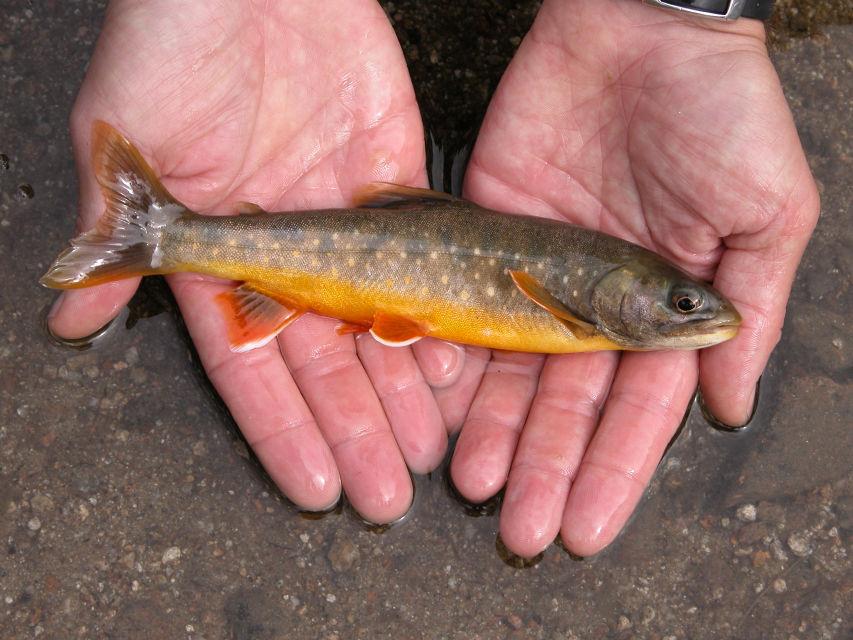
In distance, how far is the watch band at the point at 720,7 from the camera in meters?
4.96

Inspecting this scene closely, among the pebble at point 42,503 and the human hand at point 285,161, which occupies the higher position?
the human hand at point 285,161

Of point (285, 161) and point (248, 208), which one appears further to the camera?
point (285, 161)

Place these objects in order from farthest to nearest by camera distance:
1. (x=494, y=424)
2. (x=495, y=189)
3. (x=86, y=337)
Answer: (x=495, y=189) → (x=86, y=337) → (x=494, y=424)

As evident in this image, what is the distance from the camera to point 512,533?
4.63 metres

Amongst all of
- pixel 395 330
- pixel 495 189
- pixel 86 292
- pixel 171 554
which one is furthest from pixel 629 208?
pixel 171 554

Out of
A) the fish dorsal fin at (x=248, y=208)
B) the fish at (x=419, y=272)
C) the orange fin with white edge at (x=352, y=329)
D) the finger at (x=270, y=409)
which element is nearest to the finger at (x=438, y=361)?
the fish at (x=419, y=272)

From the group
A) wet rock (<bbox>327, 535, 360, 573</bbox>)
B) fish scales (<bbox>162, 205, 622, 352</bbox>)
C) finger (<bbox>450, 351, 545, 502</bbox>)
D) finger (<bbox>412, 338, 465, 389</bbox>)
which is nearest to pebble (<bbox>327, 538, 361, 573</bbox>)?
wet rock (<bbox>327, 535, 360, 573</bbox>)

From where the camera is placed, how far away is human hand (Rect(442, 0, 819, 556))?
4.63 m

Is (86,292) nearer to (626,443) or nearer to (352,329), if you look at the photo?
(352,329)

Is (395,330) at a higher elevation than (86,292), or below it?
below

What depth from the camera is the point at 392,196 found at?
200 inches

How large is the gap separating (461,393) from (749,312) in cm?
174

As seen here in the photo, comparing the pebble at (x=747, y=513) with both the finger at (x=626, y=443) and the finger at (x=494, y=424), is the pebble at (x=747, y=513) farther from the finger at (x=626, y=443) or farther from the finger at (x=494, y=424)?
the finger at (x=494, y=424)

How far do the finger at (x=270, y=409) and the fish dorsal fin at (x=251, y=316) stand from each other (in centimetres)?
8
